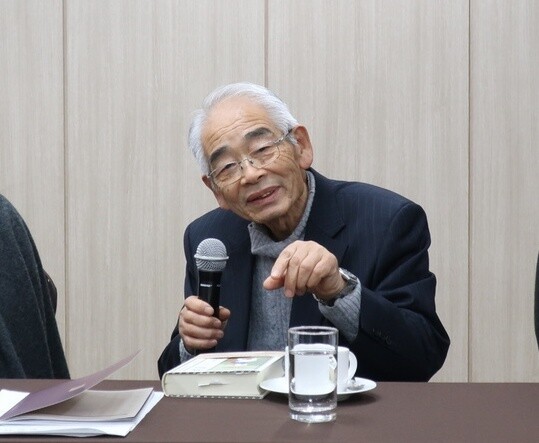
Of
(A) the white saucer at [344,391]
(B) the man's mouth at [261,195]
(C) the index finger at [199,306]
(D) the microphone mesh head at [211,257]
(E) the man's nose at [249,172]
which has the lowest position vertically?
(A) the white saucer at [344,391]

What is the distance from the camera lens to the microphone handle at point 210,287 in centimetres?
174

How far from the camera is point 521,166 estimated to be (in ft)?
11.5

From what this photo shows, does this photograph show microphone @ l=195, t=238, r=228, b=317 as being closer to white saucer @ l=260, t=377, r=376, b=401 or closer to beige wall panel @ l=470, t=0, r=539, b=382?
white saucer @ l=260, t=377, r=376, b=401

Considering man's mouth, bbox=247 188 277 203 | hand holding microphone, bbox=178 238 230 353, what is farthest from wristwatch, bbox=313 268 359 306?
man's mouth, bbox=247 188 277 203

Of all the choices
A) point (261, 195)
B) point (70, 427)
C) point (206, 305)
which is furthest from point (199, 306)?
point (70, 427)

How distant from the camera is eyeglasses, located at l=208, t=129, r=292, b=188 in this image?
2066mm

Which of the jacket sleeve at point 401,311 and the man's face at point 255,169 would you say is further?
the man's face at point 255,169

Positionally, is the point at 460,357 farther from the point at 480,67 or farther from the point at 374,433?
the point at 374,433

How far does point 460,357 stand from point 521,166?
81 cm

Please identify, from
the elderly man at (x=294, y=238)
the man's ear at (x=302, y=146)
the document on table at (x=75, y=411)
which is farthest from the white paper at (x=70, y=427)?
the man's ear at (x=302, y=146)

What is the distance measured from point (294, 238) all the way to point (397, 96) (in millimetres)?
1556

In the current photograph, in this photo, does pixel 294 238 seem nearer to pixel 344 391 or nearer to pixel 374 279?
pixel 374 279

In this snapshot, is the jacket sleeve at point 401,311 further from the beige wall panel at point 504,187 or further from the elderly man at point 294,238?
the beige wall panel at point 504,187

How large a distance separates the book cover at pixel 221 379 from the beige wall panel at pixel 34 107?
7.67 ft
